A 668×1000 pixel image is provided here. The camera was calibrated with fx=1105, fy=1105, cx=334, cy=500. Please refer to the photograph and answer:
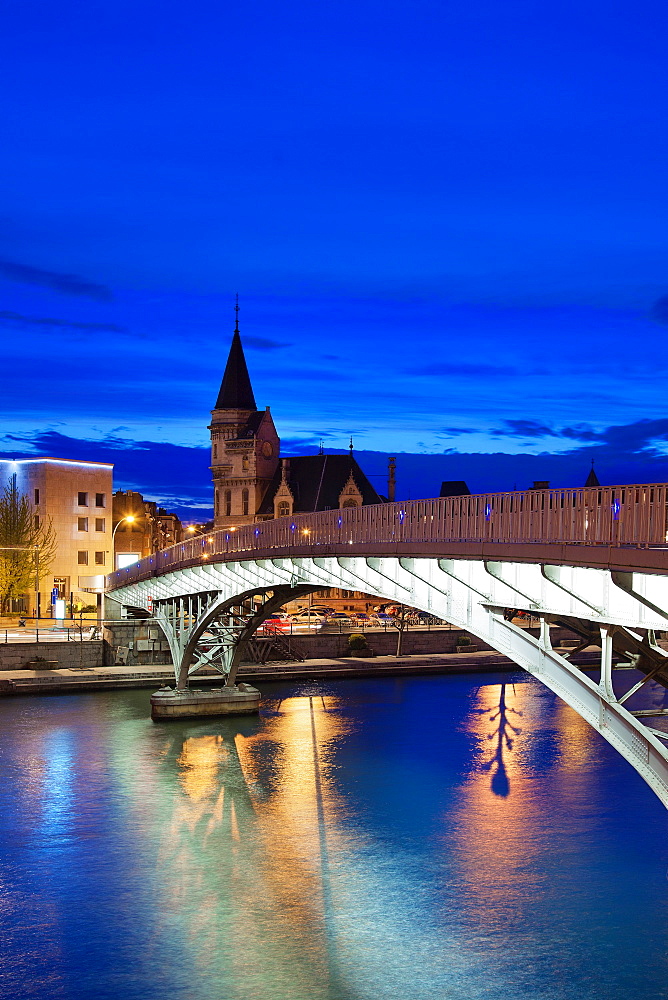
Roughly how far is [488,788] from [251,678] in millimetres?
30232

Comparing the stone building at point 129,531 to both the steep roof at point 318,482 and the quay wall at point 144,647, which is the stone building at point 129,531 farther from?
the quay wall at point 144,647

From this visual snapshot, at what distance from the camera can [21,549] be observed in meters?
88.1

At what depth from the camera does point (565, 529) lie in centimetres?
2069

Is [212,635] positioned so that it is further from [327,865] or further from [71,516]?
[71,516]

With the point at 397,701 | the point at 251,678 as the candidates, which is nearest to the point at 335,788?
the point at 397,701

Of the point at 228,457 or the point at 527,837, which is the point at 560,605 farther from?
the point at 228,457

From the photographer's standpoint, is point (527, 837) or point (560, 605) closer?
point (560, 605)

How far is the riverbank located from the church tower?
4732 centimetres

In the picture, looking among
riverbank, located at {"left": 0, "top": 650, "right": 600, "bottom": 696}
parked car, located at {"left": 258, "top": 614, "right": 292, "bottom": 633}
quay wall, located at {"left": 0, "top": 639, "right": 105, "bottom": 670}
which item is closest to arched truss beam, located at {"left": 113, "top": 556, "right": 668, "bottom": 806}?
riverbank, located at {"left": 0, "top": 650, "right": 600, "bottom": 696}

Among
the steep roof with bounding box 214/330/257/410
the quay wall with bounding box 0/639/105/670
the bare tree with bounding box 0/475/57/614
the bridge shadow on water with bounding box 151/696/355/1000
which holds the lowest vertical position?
the bridge shadow on water with bounding box 151/696/355/1000

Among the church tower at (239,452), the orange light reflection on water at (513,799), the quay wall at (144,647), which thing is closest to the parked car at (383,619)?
the quay wall at (144,647)

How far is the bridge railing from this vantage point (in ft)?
59.6

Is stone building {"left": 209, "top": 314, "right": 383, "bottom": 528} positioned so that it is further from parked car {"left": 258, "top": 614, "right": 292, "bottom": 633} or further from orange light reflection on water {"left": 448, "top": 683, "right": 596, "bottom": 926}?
orange light reflection on water {"left": 448, "top": 683, "right": 596, "bottom": 926}

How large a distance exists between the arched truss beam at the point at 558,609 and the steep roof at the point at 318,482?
79284 mm
